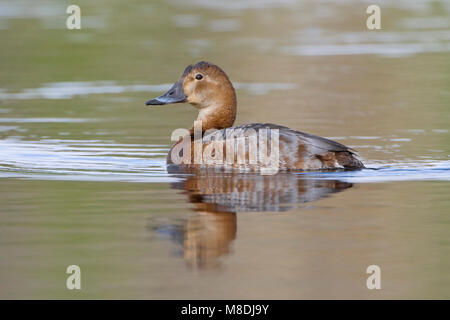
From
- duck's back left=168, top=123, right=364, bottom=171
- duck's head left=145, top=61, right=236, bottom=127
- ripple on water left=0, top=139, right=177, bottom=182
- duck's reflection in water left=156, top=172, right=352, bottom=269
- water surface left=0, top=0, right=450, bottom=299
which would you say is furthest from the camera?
duck's head left=145, top=61, right=236, bottom=127

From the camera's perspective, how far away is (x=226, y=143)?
360 inches

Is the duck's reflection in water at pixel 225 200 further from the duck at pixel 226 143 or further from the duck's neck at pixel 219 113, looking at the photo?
the duck's neck at pixel 219 113

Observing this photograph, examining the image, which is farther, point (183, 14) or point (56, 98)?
point (183, 14)

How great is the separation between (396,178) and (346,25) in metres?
14.7

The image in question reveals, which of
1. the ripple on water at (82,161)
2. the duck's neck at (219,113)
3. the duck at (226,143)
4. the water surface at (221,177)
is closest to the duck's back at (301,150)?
the duck at (226,143)

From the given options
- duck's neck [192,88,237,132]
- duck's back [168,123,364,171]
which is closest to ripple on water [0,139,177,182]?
duck's neck [192,88,237,132]

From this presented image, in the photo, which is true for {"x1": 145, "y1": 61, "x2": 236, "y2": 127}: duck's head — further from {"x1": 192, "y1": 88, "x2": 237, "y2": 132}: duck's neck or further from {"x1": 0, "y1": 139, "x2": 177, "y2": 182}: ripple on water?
{"x1": 0, "y1": 139, "x2": 177, "y2": 182}: ripple on water

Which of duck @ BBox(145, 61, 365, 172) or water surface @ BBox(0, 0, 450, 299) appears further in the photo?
duck @ BBox(145, 61, 365, 172)

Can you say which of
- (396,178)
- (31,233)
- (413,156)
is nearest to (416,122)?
(413,156)

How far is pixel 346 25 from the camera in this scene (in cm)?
2311

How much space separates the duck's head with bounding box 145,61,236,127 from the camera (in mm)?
10039

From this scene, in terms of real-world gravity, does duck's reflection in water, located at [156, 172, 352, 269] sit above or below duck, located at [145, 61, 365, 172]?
below

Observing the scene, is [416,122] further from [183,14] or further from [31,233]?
→ [183,14]

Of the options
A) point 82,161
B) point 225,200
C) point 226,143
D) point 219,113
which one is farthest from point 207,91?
point 225,200
